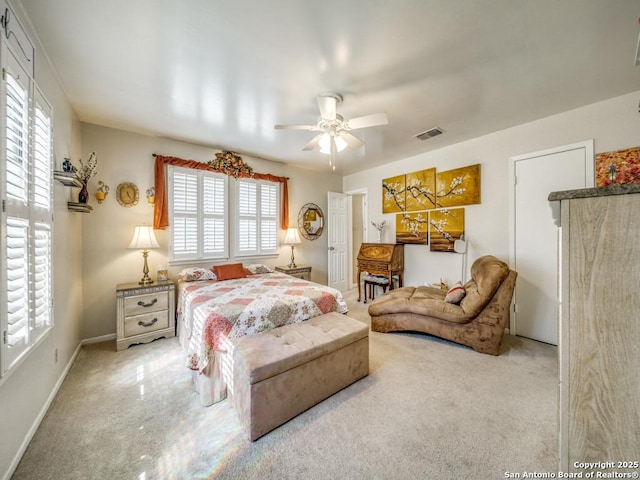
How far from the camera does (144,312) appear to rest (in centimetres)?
292

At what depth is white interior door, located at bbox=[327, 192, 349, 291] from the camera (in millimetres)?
5258

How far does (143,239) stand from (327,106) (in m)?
2.72

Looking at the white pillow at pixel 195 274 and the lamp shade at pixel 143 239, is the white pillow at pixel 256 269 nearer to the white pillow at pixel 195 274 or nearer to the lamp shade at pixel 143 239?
the white pillow at pixel 195 274

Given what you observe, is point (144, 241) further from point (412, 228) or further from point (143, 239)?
point (412, 228)

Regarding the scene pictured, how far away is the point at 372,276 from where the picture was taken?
15.4 ft

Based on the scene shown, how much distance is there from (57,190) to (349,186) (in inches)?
182

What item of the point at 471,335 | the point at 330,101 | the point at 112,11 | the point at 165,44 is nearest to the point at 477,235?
the point at 471,335

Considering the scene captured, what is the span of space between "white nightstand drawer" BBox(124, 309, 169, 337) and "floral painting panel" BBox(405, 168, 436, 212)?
4101 mm

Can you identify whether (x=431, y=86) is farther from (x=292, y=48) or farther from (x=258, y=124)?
(x=258, y=124)

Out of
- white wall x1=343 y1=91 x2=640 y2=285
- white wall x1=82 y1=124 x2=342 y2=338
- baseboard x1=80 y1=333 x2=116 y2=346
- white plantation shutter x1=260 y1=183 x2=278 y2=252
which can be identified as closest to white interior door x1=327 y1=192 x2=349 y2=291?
white wall x1=343 y1=91 x2=640 y2=285

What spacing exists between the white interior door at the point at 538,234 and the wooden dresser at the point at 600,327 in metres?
2.64

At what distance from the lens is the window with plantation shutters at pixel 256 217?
416cm

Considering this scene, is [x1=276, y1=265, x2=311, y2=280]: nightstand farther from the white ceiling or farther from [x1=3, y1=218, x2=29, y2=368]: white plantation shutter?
[x1=3, y1=218, x2=29, y2=368]: white plantation shutter

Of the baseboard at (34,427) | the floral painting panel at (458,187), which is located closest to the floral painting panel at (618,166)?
the floral painting panel at (458,187)
